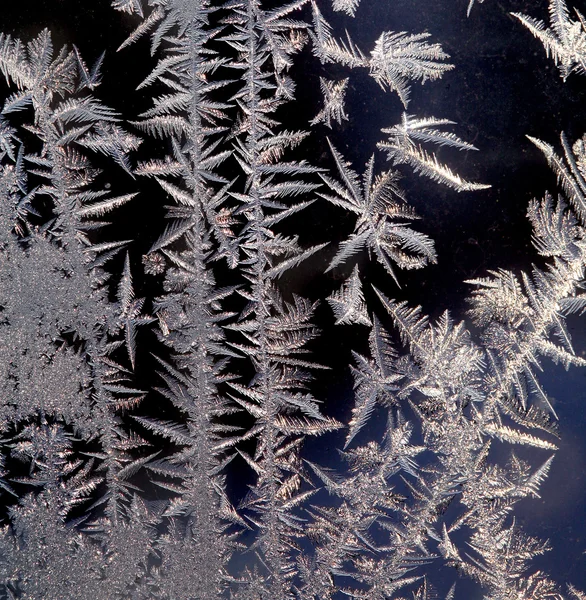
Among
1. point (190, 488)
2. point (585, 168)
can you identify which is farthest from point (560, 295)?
point (190, 488)

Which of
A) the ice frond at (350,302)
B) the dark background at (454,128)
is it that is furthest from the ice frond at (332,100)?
the ice frond at (350,302)

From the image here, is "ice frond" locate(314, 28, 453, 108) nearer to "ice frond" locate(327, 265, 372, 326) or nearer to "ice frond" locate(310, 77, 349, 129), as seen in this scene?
"ice frond" locate(310, 77, 349, 129)

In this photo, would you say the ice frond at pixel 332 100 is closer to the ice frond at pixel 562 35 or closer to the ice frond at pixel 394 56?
the ice frond at pixel 394 56

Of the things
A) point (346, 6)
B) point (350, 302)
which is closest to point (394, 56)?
point (346, 6)

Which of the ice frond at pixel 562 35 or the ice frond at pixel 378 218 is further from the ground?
the ice frond at pixel 562 35

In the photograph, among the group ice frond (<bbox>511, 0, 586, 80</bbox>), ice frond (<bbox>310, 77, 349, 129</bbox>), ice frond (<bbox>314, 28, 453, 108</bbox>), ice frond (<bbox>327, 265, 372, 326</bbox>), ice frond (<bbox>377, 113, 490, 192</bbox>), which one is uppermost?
ice frond (<bbox>511, 0, 586, 80</bbox>)

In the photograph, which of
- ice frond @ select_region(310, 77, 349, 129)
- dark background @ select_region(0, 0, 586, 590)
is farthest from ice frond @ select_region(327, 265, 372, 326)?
ice frond @ select_region(310, 77, 349, 129)

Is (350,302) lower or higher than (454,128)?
lower

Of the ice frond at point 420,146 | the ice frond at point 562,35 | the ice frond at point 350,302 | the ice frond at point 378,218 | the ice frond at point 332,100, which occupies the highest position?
the ice frond at point 562,35

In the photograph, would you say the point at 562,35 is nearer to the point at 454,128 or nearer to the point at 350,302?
the point at 454,128
